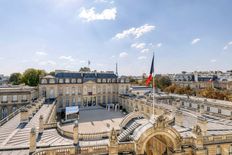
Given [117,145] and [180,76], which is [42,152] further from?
[180,76]

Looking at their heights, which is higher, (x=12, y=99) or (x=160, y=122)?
(x=160, y=122)

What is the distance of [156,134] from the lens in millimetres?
14047

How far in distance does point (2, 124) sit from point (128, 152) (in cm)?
1795

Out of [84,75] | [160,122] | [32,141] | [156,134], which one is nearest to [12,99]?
[84,75]

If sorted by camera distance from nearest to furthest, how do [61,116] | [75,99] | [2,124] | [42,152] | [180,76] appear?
1. [42,152]
2. [2,124]
3. [61,116]
4. [75,99]
5. [180,76]

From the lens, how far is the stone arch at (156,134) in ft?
44.7

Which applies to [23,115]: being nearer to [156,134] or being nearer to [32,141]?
[32,141]

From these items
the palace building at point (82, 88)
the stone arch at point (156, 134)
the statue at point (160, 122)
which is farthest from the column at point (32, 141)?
the palace building at point (82, 88)

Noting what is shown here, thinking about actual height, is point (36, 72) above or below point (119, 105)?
above

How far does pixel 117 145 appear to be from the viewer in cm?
1348

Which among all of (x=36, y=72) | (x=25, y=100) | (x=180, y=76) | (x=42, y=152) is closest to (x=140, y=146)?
(x=42, y=152)

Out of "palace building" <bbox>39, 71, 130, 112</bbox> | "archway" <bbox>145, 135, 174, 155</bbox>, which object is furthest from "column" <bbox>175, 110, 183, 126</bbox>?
"palace building" <bbox>39, 71, 130, 112</bbox>

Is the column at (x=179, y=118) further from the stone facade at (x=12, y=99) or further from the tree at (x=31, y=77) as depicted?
the tree at (x=31, y=77)

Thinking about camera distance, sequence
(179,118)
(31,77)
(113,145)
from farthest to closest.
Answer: (31,77), (179,118), (113,145)
